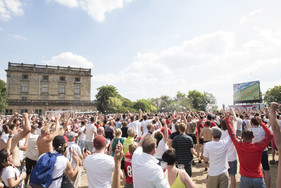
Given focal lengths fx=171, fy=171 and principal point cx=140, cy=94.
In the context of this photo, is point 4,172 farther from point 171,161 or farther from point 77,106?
point 77,106

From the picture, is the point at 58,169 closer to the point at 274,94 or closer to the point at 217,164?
the point at 217,164

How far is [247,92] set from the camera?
4197cm

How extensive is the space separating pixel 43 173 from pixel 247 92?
48.1 meters

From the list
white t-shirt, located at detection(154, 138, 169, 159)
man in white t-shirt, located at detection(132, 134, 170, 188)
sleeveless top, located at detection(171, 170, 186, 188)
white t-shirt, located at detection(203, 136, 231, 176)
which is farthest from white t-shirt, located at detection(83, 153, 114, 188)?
white t-shirt, located at detection(203, 136, 231, 176)

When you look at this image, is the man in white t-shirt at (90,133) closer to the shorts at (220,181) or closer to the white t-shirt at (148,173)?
the shorts at (220,181)

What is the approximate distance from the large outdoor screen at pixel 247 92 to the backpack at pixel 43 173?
4649cm

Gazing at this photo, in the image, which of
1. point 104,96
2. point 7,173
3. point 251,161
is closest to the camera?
point 7,173

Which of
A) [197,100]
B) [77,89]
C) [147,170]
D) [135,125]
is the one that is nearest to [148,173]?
[147,170]

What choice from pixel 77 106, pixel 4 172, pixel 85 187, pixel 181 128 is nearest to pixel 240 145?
pixel 181 128

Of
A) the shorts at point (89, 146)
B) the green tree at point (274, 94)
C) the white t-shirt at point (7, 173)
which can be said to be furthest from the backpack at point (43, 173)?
the green tree at point (274, 94)

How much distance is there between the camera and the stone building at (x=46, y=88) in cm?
4200

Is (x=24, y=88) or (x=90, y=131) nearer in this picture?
(x=90, y=131)

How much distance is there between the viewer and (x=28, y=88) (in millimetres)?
43906

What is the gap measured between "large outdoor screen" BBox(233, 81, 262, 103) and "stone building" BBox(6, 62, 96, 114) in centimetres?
3789
